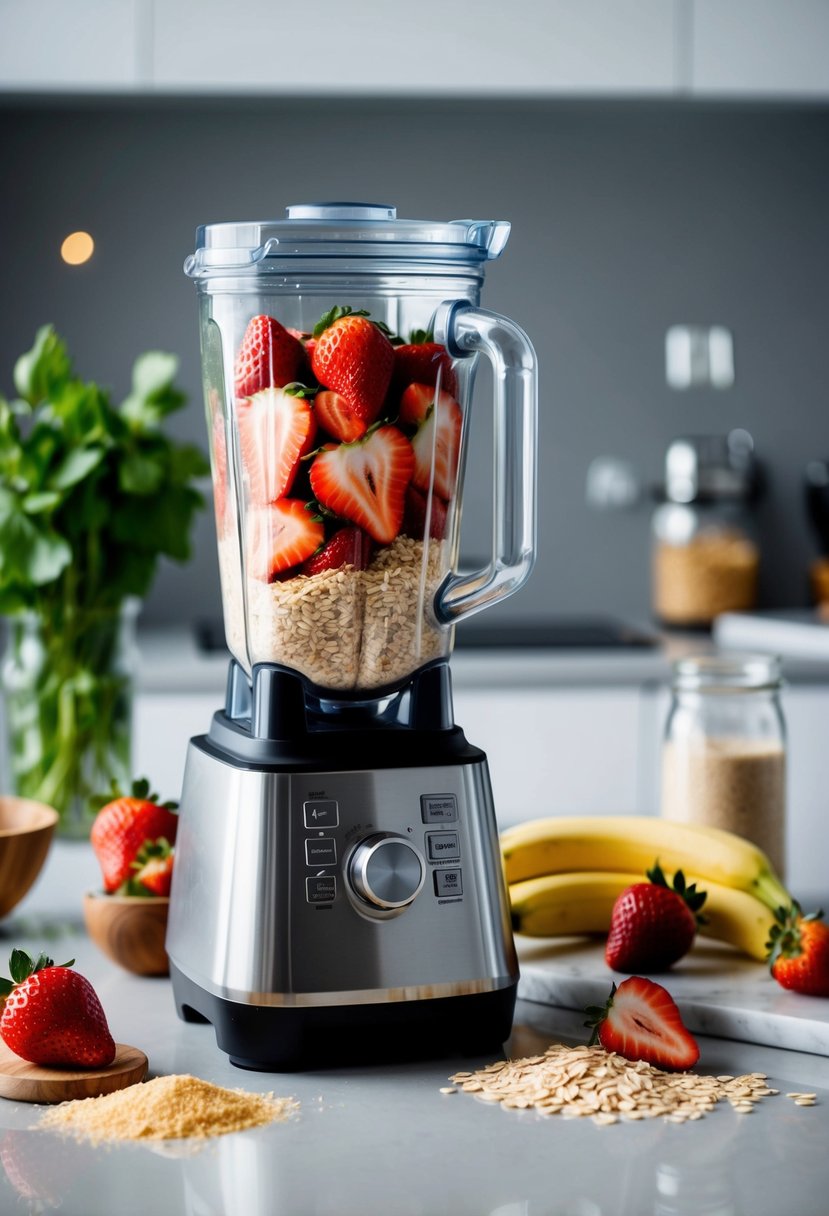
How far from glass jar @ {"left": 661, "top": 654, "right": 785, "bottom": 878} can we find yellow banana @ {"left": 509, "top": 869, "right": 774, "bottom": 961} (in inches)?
5.3

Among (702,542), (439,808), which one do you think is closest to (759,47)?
(702,542)

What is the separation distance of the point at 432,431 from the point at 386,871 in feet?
0.84

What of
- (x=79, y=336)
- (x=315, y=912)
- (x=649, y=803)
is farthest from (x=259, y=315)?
(x=79, y=336)

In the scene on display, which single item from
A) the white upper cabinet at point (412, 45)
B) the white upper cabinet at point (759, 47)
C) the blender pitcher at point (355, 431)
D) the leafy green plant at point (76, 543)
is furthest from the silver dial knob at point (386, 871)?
the white upper cabinet at point (759, 47)

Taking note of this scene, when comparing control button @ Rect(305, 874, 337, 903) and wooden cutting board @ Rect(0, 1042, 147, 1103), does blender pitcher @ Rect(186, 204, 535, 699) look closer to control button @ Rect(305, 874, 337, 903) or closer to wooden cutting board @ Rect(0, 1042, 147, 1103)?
control button @ Rect(305, 874, 337, 903)

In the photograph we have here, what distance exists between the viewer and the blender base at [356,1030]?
82 centimetres

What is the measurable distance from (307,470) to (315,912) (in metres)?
0.25

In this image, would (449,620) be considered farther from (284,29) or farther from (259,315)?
(284,29)

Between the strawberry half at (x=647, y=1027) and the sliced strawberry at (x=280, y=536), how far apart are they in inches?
12.1

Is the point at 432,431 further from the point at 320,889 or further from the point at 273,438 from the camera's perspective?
the point at 320,889

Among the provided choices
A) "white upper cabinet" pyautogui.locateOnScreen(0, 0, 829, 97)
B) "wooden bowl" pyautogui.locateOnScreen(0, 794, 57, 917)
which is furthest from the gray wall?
"wooden bowl" pyautogui.locateOnScreen(0, 794, 57, 917)

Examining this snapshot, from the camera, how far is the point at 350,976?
819mm

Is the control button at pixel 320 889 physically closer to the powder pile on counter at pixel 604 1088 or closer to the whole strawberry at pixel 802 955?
the powder pile on counter at pixel 604 1088

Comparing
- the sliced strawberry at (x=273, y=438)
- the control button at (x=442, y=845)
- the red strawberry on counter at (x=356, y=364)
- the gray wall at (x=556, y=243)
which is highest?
the gray wall at (x=556, y=243)
